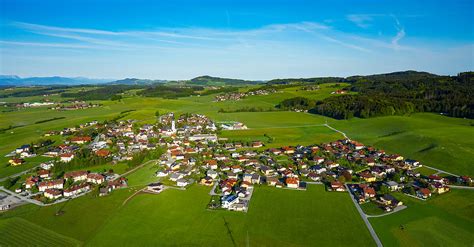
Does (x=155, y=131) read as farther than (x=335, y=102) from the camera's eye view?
No

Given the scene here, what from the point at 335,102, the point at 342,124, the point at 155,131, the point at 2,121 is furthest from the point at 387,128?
the point at 2,121

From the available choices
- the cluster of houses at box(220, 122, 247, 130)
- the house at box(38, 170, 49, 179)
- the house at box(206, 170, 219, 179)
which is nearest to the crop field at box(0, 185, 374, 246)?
Answer: the house at box(206, 170, 219, 179)

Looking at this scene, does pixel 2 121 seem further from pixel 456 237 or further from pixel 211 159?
pixel 456 237

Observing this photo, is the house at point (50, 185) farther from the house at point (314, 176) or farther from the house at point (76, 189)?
the house at point (314, 176)

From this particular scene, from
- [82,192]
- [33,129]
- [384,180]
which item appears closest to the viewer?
[82,192]

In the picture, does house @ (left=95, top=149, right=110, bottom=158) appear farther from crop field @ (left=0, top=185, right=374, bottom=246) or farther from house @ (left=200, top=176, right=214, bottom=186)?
house @ (left=200, top=176, right=214, bottom=186)

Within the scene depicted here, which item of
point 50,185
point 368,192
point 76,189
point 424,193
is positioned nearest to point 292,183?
point 368,192
